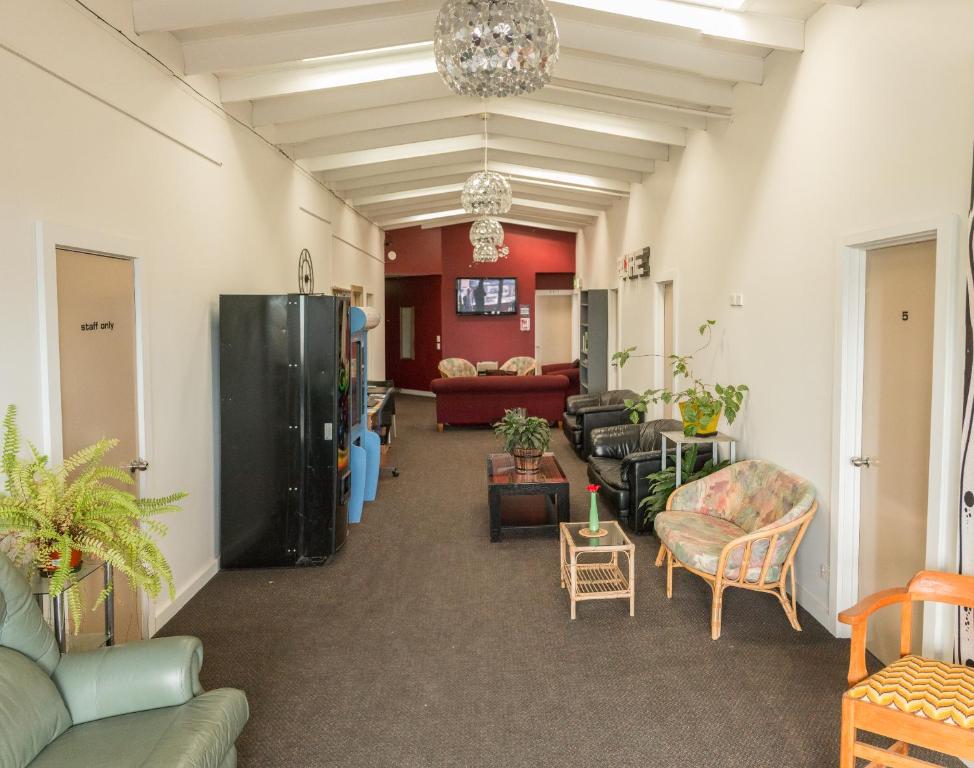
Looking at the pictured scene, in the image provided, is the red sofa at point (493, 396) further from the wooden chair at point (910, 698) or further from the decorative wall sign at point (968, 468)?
the wooden chair at point (910, 698)

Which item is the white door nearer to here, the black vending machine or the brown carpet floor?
the brown carpet floor

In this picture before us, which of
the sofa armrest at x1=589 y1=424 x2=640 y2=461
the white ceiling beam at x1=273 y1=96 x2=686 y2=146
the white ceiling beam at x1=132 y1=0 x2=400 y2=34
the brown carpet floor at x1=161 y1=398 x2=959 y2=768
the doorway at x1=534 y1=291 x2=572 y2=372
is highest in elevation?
the white ceiling beam at x1=273 y1=96 x2=686 y2=146

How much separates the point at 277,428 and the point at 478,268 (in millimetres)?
9807

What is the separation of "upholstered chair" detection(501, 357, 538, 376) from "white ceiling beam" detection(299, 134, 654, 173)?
609 centimetres

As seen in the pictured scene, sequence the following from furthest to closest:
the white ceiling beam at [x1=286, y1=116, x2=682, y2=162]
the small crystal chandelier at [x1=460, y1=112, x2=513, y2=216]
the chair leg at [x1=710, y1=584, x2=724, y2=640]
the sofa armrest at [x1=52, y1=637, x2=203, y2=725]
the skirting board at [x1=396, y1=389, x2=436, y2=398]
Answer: the skirting board at [x1=396, y1=389, x2=436, y2=398]
the white ceiling beam at [x1=286, y1=116, x2=682, y2=162]
the small crystal chandelier at [x1=460, y1=112, x2=513, y2=216]
the chair leg at [x1=710, y1=584, x2=724, y2=640]
the sofa armrest at [x1=52, y1=637, x2=203, y2=725]

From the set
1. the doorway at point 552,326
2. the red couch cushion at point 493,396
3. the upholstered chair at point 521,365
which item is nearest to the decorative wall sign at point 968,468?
the red couch cushion at point 493,396

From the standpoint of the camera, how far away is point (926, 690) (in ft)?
7.13

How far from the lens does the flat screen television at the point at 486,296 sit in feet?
46.3

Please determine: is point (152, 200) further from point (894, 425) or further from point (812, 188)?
point (894, 425)

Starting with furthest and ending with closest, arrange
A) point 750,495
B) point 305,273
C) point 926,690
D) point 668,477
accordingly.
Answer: point 305,273 → point 668,477 → point 750,495 → point 926,690

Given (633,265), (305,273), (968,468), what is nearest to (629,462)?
(968,468)

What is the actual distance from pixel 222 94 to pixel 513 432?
3125 millimetres

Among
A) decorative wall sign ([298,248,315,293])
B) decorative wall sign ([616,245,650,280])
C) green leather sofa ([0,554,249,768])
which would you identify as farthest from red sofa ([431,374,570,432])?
green leather sofa ([0,554,249,768])

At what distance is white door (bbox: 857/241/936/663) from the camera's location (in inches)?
120
